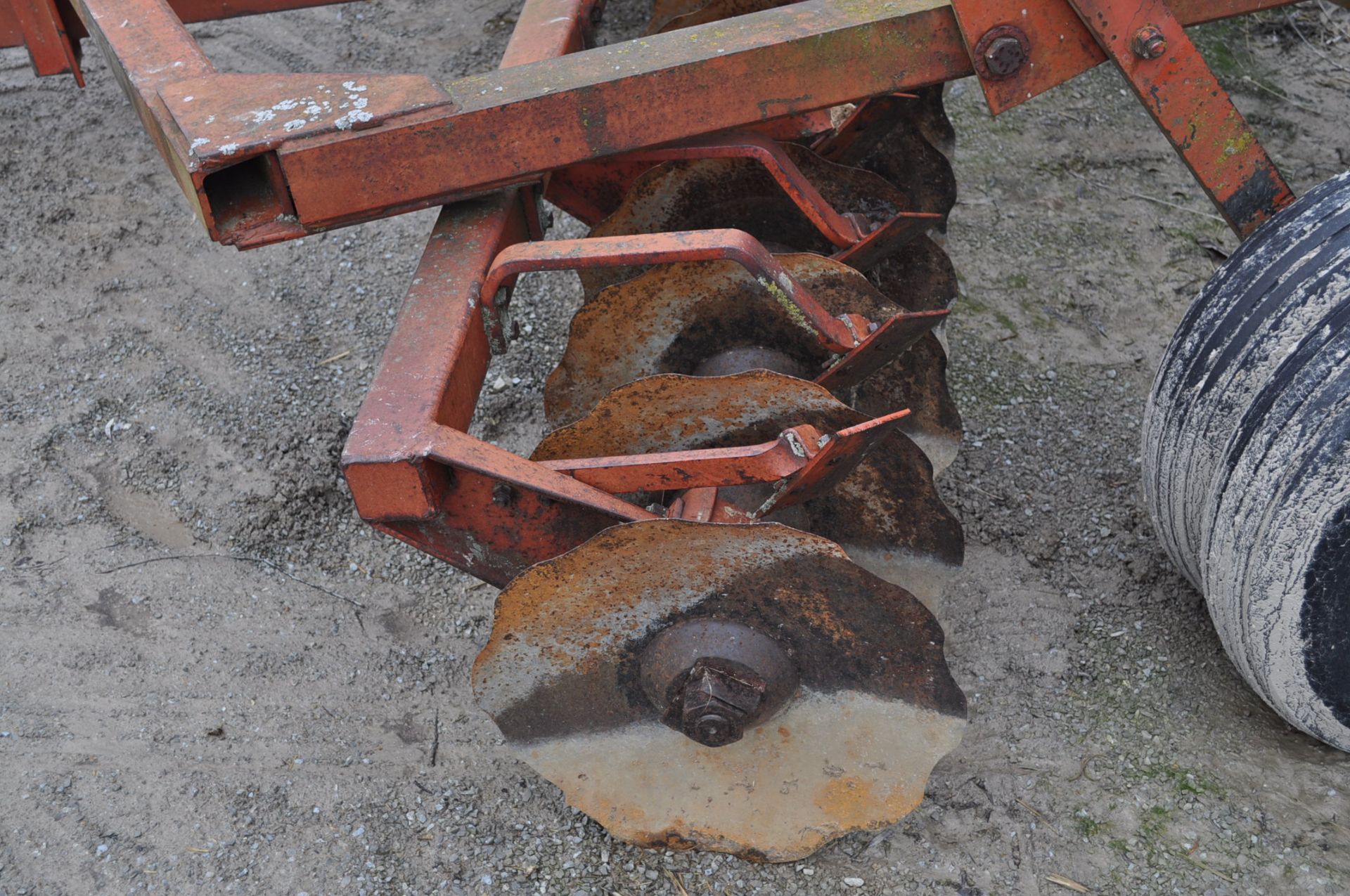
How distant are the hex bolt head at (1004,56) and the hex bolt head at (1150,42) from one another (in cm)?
21

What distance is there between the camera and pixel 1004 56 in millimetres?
2305

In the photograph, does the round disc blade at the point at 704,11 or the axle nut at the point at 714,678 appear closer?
the axle nut at the point at 714,678

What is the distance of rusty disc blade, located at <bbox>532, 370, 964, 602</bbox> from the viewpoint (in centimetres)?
215

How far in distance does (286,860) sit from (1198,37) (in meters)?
4.47

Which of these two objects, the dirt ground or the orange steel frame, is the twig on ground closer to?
the dirt ground

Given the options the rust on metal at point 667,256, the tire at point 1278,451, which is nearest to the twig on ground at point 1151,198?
the tire at point 1278,451

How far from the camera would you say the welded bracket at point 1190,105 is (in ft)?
7.31

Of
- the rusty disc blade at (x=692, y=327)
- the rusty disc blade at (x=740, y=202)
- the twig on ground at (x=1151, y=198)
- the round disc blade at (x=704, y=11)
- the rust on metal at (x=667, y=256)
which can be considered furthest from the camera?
the twig on ground at (x=1151, y=198)

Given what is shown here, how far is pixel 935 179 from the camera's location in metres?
3.13

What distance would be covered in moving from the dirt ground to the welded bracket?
34.4 inches

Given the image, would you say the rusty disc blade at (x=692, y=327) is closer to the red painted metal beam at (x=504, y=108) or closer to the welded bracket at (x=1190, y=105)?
the red painted metal beam at (x=504, y=108)

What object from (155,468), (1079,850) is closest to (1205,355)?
(1079,850)

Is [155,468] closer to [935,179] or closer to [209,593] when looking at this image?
[209,593]

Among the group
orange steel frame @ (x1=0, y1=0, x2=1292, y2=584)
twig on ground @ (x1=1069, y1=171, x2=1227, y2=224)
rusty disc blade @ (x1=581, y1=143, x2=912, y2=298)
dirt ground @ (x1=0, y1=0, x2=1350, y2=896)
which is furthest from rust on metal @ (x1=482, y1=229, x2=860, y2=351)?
twig on ground @ (x1=1069, y1=171, x2=1227, y2=224)
